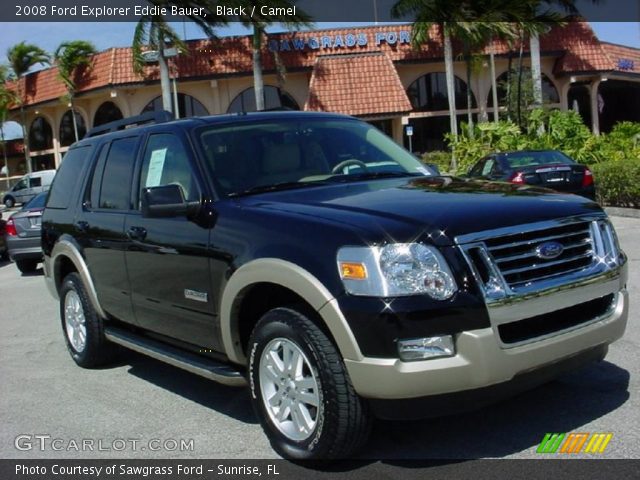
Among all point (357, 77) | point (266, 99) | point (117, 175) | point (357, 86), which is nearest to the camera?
point (117, 175)

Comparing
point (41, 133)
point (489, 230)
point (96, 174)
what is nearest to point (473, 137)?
point (96, 174)

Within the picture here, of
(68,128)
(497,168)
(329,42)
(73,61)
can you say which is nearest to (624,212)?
(497,168)

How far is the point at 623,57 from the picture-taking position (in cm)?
3747

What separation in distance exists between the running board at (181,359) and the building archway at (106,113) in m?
34.0

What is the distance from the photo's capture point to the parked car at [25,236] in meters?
13.3

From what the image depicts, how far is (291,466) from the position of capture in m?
3.98

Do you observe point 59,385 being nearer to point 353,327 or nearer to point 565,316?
point 353,327

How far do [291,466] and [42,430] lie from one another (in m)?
1.94

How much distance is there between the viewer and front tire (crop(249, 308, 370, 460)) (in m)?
3.62

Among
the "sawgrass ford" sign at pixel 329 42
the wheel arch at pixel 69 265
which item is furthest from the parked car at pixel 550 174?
the "sawgrass ford" sign at pixel 329 42

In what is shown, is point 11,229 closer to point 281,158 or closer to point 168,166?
point 168,166

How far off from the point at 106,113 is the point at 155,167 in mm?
35498

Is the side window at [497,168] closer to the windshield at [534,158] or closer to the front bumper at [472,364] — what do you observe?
the windshield at [534,158]

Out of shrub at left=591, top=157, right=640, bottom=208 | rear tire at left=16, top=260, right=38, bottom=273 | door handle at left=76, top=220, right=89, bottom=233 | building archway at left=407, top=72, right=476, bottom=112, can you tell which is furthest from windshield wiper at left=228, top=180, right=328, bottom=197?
building archway at left=407, top=72, right=476, bottom=112
